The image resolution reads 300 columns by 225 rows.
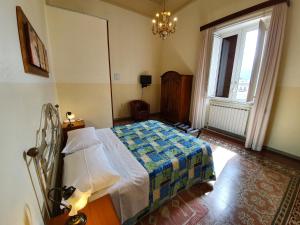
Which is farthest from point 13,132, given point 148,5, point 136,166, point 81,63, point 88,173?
point 148,5

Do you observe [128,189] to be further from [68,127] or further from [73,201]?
[68,127]

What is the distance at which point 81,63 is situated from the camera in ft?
9.13

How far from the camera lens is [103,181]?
3.38 feet

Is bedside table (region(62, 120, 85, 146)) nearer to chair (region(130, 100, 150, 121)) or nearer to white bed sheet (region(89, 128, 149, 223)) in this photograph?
white bed sheet (region(89, 128, 149, 223))

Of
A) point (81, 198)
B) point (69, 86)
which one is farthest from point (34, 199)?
point (69, 86)

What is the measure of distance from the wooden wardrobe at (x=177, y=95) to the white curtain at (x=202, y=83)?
0.22 meters

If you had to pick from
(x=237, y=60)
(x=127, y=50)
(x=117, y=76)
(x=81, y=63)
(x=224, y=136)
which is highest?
(x=127, y=50)

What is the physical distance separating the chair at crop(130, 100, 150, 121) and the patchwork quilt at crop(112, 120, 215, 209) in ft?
6.97

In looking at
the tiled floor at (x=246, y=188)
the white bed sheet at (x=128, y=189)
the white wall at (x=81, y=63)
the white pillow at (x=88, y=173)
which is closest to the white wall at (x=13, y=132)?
the white pillow at (x=88, y=173)

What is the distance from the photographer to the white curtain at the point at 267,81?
2.17 m

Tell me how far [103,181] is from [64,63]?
263 centimetres

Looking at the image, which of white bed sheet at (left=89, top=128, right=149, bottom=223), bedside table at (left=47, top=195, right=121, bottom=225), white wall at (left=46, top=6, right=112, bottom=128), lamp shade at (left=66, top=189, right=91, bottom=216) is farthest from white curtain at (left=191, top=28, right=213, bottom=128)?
lamp shade at (left=66, top=189, right=91, bottom=216)

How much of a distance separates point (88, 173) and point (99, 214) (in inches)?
12.4

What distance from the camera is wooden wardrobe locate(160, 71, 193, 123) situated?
12.4ft
